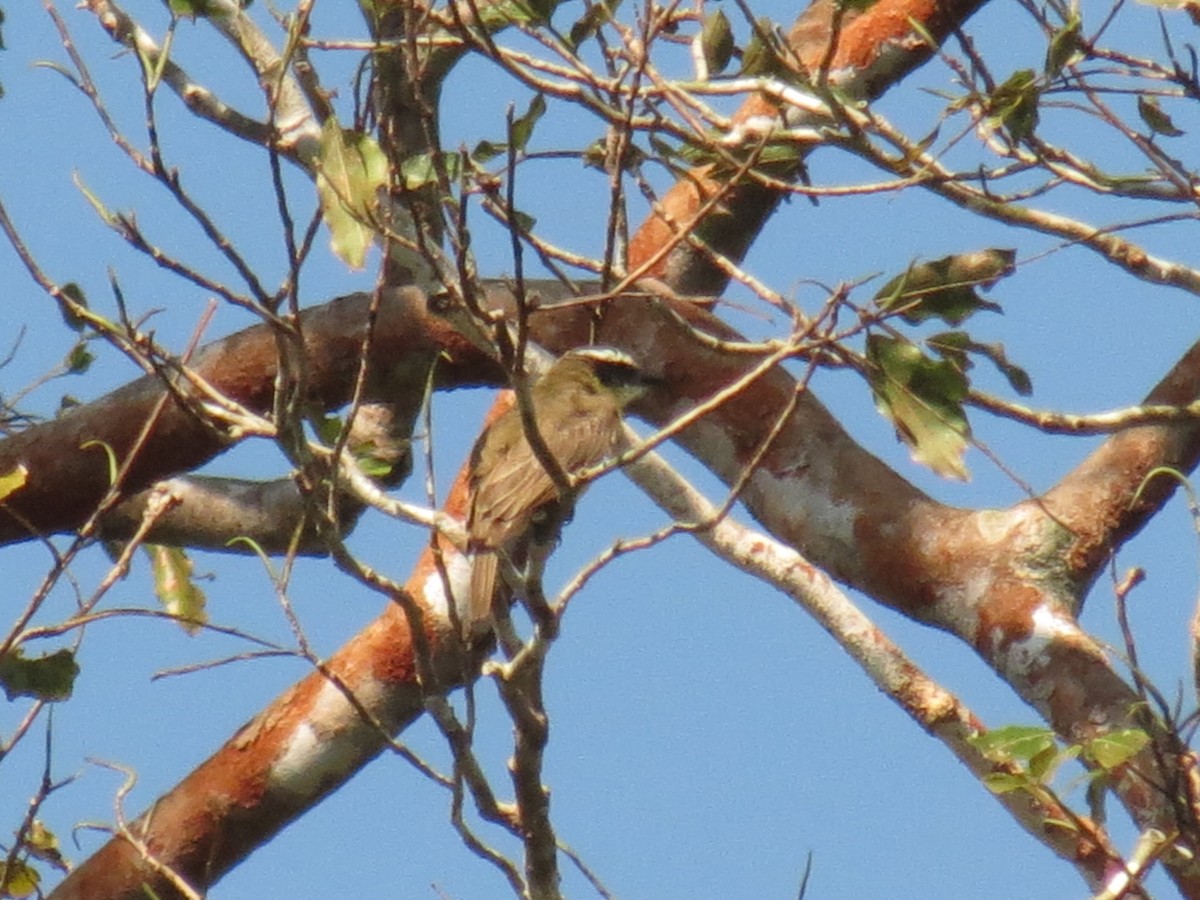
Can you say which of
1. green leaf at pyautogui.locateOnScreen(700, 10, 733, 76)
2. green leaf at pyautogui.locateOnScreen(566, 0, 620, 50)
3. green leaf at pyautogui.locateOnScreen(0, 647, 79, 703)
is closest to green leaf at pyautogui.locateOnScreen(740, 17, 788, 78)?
green leaf at pyautogui.locateOnScreen(700, 10, 733, 76)

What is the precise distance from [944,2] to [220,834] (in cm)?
281

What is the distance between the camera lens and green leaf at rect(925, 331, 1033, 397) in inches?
140

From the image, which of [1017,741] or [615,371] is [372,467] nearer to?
[615,371]

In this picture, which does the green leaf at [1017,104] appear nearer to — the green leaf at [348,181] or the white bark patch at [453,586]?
the green leaf at [348,181]

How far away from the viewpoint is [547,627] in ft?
9.12

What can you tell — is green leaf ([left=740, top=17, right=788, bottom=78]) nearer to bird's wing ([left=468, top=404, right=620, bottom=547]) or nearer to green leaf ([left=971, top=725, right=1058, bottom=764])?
bird's wing ([left=468, top=404, right=620, bottom=547])

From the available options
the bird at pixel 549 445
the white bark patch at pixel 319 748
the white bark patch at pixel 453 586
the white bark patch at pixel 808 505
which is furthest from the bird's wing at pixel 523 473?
the white bark patch at pixel 319 748

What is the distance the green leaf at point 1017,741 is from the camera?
2871mm

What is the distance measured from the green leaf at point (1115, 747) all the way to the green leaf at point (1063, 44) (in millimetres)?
1357

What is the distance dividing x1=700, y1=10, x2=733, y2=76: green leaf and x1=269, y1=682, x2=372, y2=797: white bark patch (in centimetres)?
192

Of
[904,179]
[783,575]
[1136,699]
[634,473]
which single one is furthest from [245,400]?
[1136,699]

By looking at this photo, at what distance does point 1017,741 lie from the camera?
2895 millimetres

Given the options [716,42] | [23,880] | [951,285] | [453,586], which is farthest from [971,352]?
[23,880]

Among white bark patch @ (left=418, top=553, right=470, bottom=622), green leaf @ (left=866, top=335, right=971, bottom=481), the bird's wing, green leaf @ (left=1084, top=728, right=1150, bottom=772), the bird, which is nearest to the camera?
green leaf @ (left=1084, top=728, right=1150, bottom=772)
